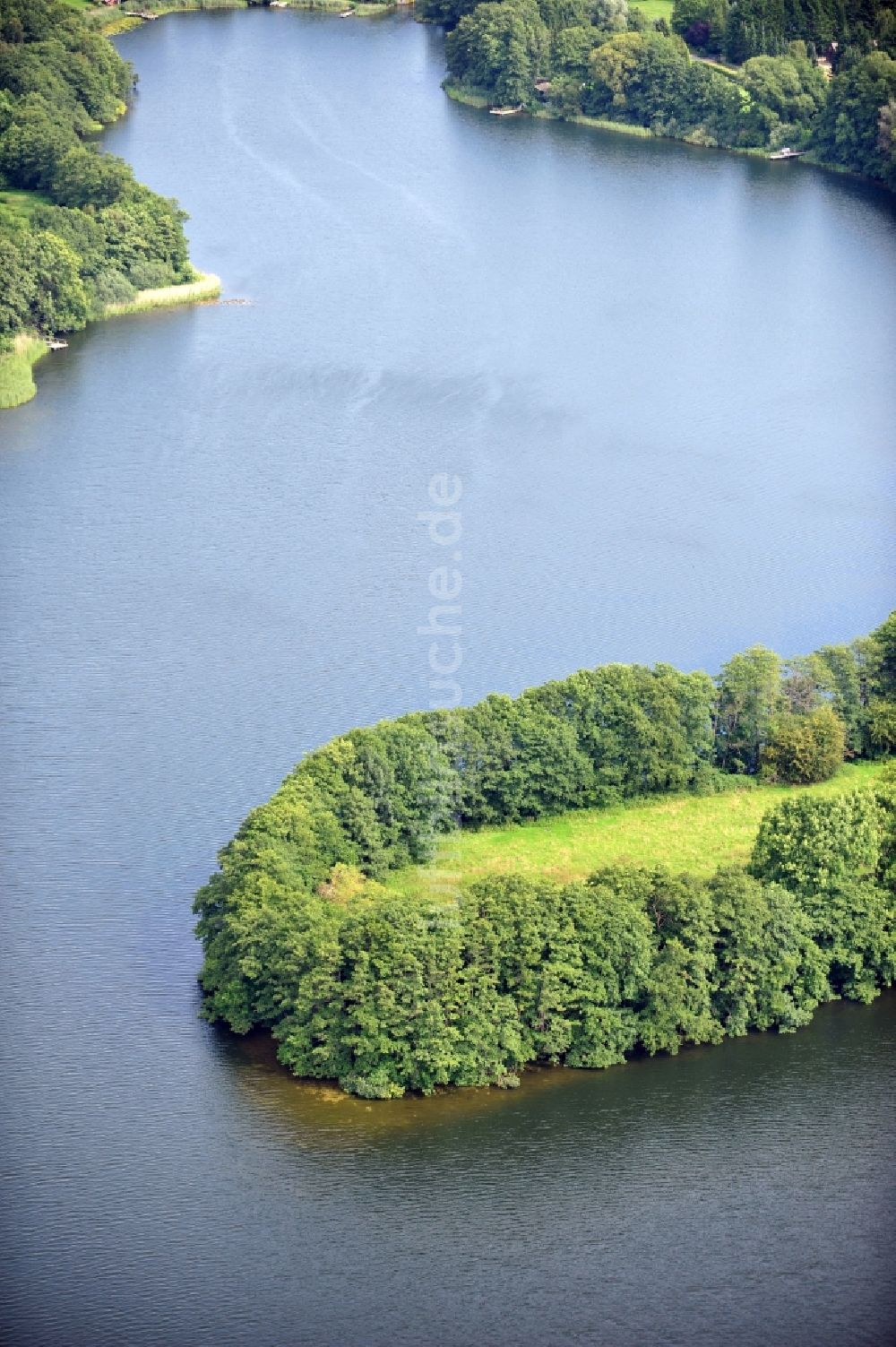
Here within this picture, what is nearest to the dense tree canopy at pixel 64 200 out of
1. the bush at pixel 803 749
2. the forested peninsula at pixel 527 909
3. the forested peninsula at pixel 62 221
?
the forested peninsula at pixel 62 221

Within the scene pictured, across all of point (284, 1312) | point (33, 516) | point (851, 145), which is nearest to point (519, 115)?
point (851, 145)

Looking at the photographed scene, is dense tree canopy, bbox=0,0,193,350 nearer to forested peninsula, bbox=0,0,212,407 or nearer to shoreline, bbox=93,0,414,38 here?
forested peninsula, bbox=0,0,212,407

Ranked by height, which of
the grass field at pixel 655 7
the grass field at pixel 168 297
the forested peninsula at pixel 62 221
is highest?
the grass field at pixel 655 7

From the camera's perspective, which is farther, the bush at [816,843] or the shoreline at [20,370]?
the shoreline at [20,370]

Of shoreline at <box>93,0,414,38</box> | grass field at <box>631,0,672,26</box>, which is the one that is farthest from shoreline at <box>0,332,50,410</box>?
shoreline at <box>93,0,414,38</box>

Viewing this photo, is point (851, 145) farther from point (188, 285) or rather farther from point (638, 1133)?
point (638, 1133)

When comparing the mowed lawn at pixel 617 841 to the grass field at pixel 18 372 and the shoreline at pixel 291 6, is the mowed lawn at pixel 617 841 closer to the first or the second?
the grass field at pixel 18 372
